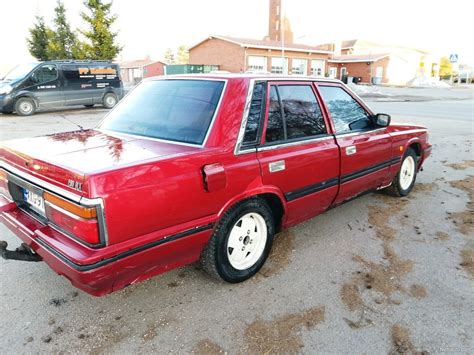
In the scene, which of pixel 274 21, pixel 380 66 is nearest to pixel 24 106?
pixel 380 66

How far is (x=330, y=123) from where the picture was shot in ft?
11.9

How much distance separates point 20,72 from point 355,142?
14.8 metres

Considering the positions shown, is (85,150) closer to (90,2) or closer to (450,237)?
(450,237)

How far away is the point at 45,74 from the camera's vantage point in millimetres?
14508

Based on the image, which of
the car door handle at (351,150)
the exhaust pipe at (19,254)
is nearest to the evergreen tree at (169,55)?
Answer: the car door handle at (351,150)

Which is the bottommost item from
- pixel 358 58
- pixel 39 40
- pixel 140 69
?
pixel 140 69

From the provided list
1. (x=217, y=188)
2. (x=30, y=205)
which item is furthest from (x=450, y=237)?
(x=30, y=205)

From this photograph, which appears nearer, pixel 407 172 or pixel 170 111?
pixel 170 111

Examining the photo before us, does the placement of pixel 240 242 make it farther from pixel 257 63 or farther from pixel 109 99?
pixel 257 63

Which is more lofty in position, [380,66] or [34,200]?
[380,66]

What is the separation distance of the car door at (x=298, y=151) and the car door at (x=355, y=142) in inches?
6.8

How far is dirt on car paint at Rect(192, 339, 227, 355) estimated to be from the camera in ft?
7.64

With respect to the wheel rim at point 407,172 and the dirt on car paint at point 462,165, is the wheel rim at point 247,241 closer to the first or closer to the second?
the wheel rim at point 407,172

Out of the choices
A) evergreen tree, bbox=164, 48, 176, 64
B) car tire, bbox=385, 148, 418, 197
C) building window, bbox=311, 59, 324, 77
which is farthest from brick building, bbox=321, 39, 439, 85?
evergreen tree, bbox=164, 48, 176, 64
